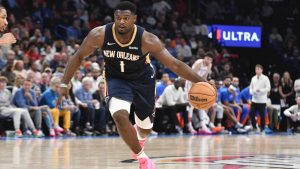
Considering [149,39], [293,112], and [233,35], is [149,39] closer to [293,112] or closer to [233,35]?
[293,112]

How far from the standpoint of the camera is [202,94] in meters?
7.31

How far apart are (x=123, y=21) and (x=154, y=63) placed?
1278 centimetres

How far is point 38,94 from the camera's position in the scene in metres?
15.4

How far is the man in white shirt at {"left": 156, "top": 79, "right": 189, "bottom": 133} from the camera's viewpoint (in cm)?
1742

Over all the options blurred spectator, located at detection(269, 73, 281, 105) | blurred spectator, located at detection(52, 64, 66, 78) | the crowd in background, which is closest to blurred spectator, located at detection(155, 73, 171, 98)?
the crowd in background

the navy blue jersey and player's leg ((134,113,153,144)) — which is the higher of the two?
the navy blue jersey

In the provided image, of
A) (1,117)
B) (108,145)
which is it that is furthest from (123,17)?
(1,117)

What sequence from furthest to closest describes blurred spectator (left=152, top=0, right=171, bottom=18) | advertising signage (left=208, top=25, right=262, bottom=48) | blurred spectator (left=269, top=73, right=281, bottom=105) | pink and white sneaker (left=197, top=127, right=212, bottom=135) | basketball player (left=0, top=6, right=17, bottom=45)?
advertising signage (left=208, top=25, right=262, bottom=48) → blurred spectator (left=152, top=0, right=171, bottom=18) → blurred spectator (left=269, top=73, right=281, bottom=105) → pink and white sneaker (left=197, top=127, right=212, bottom=135) → basketball player (left=0, top=6, right=17, bottom=45)

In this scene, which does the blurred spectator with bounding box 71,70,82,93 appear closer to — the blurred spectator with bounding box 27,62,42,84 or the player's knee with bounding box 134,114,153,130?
the blurred spectator with bounding box 27,62,42,84

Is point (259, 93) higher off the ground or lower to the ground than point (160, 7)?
lower

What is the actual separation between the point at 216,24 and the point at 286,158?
47.5 ft

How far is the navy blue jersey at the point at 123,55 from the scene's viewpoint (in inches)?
284

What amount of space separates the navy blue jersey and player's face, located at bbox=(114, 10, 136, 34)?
0.13m

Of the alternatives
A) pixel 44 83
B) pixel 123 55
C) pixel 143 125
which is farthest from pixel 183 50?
pixel 123 55
